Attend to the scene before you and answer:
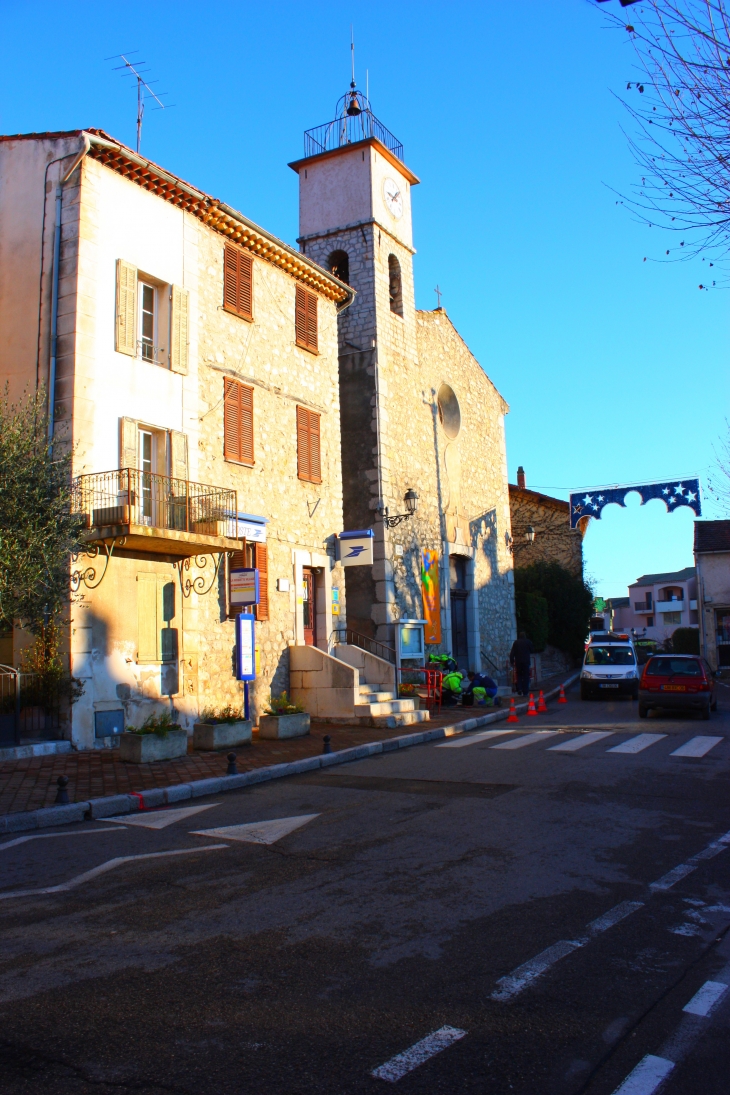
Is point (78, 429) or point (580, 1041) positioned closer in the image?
point (580, 1041)

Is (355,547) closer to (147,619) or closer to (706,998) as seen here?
(147,619)

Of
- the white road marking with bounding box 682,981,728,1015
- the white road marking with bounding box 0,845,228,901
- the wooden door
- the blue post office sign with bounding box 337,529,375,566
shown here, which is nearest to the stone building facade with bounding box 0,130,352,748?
the wooden door

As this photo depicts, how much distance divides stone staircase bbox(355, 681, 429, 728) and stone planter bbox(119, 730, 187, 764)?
4.81 meters

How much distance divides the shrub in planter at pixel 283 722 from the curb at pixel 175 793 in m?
1.58

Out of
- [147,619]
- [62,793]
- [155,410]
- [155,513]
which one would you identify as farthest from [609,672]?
[62,793]

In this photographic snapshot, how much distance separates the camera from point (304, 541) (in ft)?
59.4

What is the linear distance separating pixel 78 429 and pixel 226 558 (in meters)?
3.92

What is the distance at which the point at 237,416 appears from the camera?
16.5m

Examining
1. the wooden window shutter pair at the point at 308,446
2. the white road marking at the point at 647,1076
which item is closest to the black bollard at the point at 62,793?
the white road marking at the point at 647,1076

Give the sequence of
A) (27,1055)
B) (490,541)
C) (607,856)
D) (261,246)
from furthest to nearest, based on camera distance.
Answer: (490,541), (261,246), (607,856), (27,1055)

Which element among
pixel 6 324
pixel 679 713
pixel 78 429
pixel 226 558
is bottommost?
pixel 679 713

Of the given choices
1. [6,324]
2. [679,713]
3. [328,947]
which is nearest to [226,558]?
[6,324]

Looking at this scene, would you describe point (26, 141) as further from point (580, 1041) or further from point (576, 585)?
point (576, 585)

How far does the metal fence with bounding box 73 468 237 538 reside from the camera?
1301 cm
